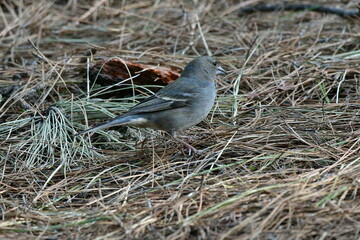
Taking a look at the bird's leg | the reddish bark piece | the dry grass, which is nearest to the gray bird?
the bird's leg

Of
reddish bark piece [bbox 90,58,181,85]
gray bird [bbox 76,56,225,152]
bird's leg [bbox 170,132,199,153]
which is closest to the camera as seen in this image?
bird's leg [bbox 170,132,199,153]

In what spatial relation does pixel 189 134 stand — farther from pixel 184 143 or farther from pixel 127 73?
pixel 127 73

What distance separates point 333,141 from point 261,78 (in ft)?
5.37

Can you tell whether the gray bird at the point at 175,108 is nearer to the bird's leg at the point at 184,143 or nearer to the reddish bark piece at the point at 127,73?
the bird's leg at the point at 184,143

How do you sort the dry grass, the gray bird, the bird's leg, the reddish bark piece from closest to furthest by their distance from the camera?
the dry grass
the bird's leg
the gray bird
the reddish bark piece

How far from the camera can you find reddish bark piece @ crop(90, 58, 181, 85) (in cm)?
590

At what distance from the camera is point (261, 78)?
20.2 feet

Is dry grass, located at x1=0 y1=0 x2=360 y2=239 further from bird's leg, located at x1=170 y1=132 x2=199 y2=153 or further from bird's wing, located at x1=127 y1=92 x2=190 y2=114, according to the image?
bird's wing, located at x1=127 y1=92 x2=190 y2=114

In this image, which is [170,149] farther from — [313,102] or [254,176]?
[313,102]

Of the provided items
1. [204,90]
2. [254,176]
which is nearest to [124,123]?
[204,90]

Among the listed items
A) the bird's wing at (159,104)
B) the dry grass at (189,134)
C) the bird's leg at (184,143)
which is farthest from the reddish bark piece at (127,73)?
the bird's leg at (184,143)

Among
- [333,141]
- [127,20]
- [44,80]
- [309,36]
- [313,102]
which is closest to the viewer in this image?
[333,141]

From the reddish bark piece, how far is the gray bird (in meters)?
0.61

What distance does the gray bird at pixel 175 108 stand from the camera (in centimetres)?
484
